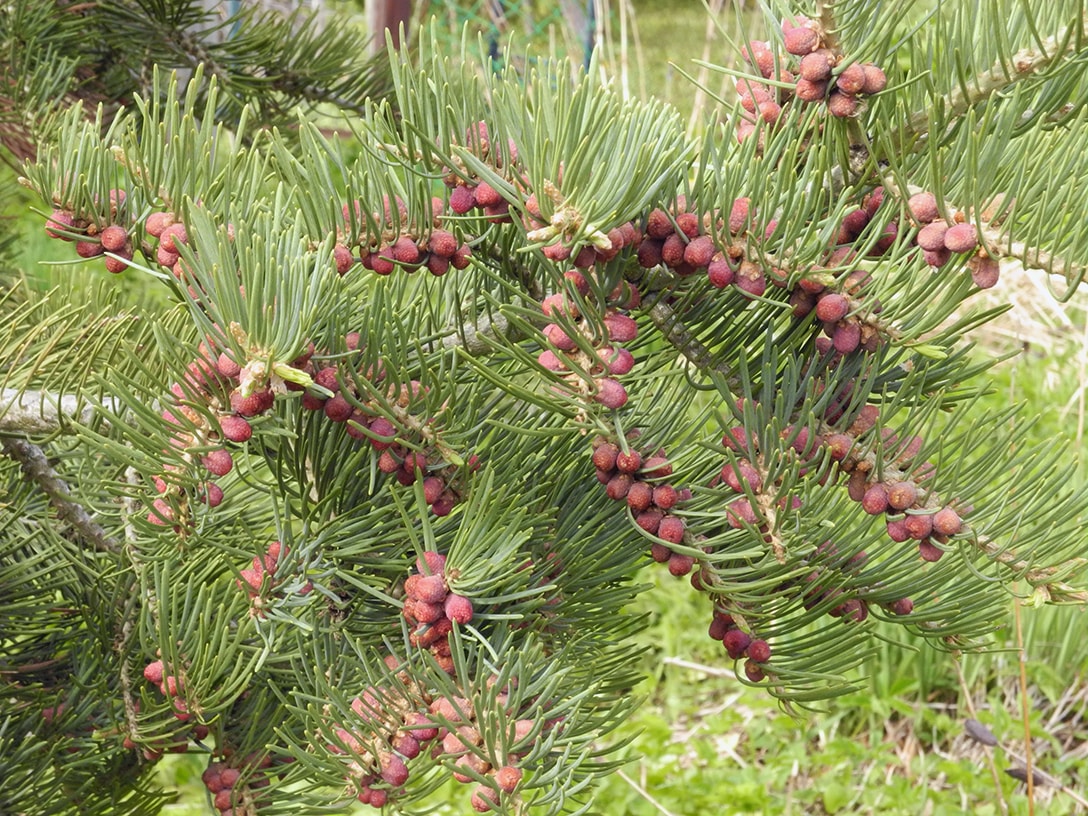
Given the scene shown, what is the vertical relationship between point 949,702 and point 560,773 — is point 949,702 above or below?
below

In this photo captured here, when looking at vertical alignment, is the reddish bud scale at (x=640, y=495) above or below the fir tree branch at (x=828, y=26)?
below

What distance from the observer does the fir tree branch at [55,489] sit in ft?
1.85

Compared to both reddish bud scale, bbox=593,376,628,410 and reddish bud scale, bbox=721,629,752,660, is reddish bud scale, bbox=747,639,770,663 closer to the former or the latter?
reddish bud scale, bbox=721,629,752,660

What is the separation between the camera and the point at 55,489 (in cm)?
56

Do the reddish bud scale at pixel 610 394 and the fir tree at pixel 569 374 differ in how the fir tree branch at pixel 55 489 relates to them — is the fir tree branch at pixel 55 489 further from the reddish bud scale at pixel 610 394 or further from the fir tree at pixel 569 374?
the reddish bud scale at pixel 610 394

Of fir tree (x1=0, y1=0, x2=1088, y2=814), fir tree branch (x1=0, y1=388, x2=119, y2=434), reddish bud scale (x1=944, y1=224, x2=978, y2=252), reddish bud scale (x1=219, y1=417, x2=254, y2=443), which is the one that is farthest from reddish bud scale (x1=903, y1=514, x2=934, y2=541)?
fir tree branch (x1=0, y1=388, x2=119, y2=434)

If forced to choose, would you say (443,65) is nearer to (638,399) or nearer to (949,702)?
(638,399)

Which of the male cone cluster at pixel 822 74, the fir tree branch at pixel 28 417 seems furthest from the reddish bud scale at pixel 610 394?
the fir tree branch at pixel 28 417

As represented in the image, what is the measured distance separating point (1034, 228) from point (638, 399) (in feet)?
0.59

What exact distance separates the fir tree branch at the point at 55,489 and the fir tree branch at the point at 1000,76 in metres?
0.45

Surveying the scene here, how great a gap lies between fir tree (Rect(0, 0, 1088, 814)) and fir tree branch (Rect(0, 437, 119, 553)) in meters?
0.08

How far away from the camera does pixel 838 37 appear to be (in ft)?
1.30

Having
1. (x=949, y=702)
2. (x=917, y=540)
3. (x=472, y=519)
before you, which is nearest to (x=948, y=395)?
(x=917, y=540)

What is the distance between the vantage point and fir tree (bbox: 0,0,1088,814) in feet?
1.22
